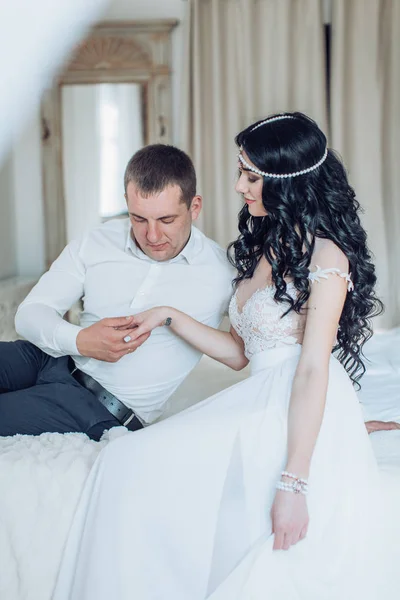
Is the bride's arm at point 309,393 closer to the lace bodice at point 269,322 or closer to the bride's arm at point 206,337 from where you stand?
the lace bodice at point 269,322

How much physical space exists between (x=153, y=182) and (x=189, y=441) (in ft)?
2.57

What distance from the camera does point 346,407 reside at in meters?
1.45

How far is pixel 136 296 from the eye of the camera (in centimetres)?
195

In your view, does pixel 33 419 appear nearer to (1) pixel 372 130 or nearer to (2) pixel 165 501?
(2) pixel 165 501

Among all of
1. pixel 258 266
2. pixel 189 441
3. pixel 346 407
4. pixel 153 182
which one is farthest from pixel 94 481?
pixel 153 182

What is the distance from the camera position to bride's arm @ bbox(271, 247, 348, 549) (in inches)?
49.3

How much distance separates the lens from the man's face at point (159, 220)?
184 centimetres

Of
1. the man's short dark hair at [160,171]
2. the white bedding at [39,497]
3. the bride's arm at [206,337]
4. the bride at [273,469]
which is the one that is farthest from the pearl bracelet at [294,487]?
the man's short dark hair at [160,171]

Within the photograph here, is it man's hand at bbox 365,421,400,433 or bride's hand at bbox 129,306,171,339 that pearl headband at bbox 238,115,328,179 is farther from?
man's hand at bbox 365,421,400,433

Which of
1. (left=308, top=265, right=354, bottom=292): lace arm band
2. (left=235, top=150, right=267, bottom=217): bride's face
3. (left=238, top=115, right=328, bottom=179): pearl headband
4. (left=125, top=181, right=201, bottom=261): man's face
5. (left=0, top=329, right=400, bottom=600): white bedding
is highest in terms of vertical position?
(left=238, top=115, right=328, bottom=179): pearl headband

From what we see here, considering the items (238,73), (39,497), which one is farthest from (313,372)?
(238,73)

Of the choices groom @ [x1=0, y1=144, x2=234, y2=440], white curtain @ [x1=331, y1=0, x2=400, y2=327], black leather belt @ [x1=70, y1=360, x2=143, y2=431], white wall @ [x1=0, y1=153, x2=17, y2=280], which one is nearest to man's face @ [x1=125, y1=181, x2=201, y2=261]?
groom @ [x1=0, y1=144, x2=234, y2=440]

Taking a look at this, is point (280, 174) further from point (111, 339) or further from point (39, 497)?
point (39, 497)

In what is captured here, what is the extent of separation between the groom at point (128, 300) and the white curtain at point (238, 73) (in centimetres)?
278
